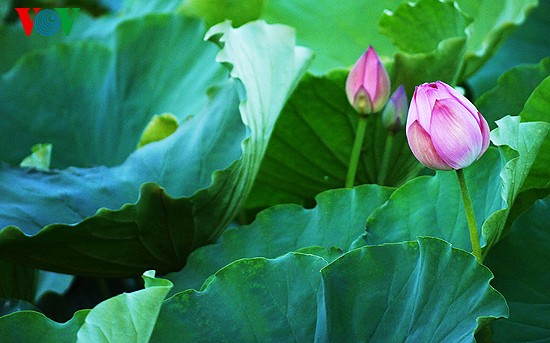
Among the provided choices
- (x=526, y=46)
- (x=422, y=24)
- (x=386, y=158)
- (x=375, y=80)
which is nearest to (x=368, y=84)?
(x=375, y=80)

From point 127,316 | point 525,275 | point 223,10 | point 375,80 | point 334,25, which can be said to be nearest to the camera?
point 127,316

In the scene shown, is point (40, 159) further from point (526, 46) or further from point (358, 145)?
point (526, 46)

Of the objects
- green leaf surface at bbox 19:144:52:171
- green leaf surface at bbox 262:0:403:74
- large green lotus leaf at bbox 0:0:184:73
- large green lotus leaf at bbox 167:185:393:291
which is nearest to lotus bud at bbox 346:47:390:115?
large green lotus leaf at bbox 167:185:393:291

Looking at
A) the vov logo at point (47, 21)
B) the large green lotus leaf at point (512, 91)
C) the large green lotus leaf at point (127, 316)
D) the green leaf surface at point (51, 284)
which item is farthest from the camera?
the vov logo at point (47, 21)

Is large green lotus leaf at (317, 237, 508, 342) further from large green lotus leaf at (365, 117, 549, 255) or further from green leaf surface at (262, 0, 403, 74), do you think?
Answer: green leaf surface at (262, 0, 403, 74)

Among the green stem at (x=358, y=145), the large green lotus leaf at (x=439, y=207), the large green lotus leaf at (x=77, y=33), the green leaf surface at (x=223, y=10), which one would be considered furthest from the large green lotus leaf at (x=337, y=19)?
the large green lotus leaf at (x=439, y=207)

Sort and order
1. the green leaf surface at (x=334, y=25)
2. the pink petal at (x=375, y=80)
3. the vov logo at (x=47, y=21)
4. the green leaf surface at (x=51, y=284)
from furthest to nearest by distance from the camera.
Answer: the green leaf surface at (x=334, y=25)
the vov logo at (x=47, y=21)
the green leaf surface at (x=51, y=284)
the pink petal at (x=375, y=80)

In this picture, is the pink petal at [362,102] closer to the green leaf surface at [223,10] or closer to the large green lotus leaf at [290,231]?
the large green lotus leaf at [290,231]
